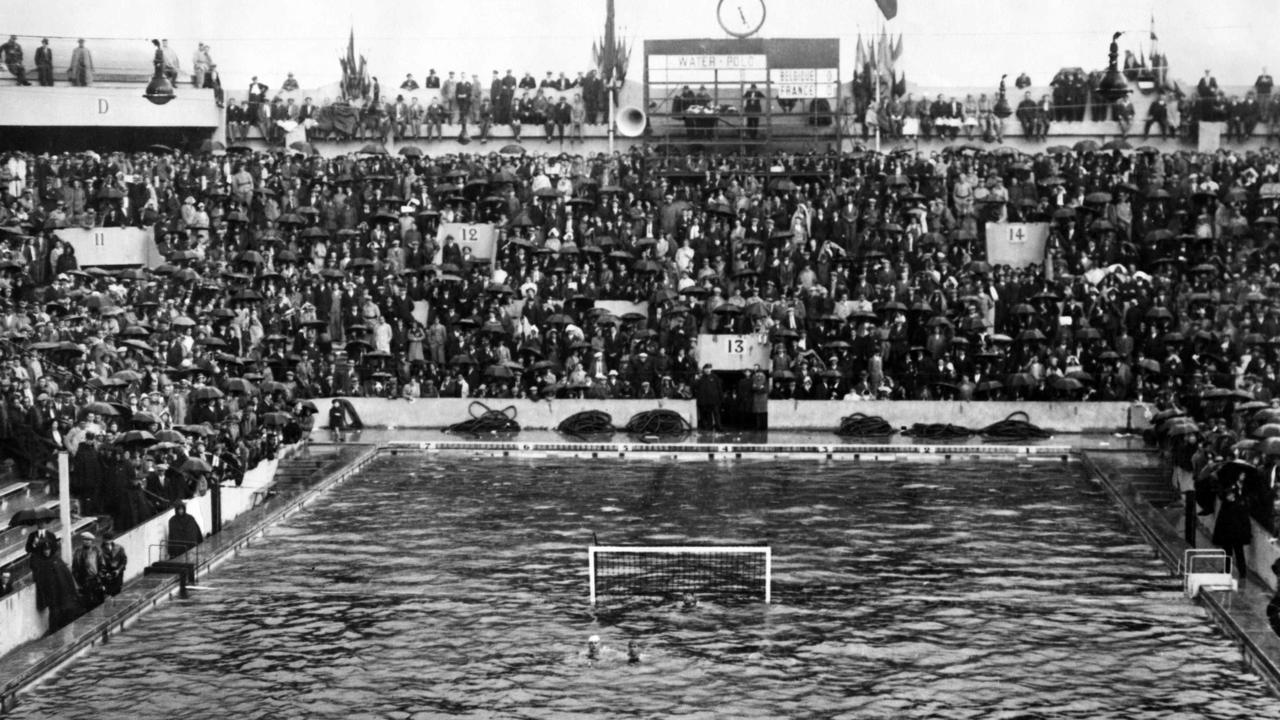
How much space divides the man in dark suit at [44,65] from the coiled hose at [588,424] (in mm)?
24758

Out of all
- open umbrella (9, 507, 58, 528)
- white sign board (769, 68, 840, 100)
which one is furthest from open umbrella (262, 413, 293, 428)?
white sign board (769, 68, 840, 100)

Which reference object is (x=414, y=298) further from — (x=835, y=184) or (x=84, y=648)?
(x=84, y=648)

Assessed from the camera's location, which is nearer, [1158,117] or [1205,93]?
[1205,93]

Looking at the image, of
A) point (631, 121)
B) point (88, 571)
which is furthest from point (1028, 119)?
point (88, 571)

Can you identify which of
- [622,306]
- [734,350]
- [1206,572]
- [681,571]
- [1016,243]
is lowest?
[681,571]

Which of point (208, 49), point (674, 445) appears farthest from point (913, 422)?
point (208, 49)

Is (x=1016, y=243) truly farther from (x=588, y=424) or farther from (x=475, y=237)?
(x=475, y=237)

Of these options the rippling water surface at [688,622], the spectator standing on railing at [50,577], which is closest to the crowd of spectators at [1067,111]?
the rippling water surface at [688,622]

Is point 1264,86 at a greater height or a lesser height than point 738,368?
greater

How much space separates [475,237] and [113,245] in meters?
10.4

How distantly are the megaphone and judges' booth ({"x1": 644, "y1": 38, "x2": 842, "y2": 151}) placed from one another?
0.25 m

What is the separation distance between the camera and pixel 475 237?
5122 centimetres

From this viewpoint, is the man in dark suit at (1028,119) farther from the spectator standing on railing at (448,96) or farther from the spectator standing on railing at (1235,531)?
the spectator standing on railing at (1235,531)

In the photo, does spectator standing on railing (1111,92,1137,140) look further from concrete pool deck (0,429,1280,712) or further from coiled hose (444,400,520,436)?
coiled hose (444,400,520,436)
